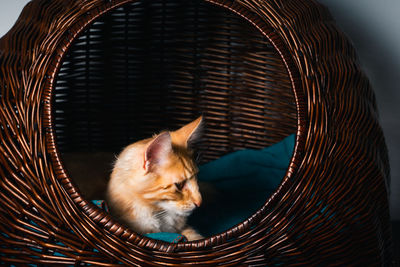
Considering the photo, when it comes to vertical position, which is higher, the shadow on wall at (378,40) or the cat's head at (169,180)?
the shadow on wall at (378,40)

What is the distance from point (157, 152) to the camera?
1181 mm

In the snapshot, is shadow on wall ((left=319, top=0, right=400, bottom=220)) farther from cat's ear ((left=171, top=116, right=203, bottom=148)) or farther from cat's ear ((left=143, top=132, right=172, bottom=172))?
cat's ear ((left=143, top=132, right=172, bottom=172))

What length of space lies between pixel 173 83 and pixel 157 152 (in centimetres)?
78

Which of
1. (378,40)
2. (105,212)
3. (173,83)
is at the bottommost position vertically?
(105,212)

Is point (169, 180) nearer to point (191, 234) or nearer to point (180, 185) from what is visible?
point (180, 185)

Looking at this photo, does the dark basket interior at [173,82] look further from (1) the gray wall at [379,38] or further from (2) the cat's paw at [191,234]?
(2) the cat's paw at [191,234]

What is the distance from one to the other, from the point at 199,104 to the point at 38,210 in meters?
1.05

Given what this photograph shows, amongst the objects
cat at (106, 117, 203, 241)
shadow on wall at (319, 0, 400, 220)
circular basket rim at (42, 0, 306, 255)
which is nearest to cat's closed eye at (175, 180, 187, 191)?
cat at (106, 117, 203, 241)

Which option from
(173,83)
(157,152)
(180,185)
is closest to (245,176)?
(173,83)

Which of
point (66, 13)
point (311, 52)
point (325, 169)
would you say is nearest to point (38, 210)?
point (66, 13)

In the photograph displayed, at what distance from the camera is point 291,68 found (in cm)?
114

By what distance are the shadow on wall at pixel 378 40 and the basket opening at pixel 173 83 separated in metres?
0.45

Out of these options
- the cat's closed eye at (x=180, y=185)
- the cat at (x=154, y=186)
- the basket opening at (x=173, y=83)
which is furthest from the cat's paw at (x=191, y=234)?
the basket opening at (x=173, y=83)

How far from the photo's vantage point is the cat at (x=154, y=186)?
3.98 ft
